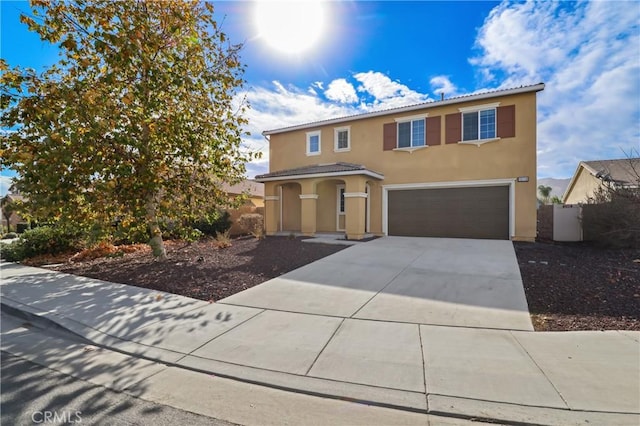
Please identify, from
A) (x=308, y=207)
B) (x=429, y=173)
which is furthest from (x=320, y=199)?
(x=429, y=173)

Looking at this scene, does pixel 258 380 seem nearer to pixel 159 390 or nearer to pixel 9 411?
pixel 159 390

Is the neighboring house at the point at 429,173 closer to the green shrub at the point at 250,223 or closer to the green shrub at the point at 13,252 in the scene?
the green shrub at the point at 250,223

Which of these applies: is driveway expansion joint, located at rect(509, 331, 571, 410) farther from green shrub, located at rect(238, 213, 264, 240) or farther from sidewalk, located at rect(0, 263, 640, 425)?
green shrub, located at rect(238, 213, 264, 240)

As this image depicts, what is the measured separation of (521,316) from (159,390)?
16.3ft

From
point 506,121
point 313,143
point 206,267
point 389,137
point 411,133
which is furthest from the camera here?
point 313,143

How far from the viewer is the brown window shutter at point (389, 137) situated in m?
15.1

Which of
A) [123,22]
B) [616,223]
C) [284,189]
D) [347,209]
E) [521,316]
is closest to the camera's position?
[521,316]

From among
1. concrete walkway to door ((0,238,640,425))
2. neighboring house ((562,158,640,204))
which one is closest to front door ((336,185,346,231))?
concrete walkway to door ((0,238,640,425))

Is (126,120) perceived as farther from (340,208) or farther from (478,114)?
(478,114)

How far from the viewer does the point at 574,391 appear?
285 centimetres

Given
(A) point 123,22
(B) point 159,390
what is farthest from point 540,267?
(A) point 123,22

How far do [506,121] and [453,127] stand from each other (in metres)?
2.06

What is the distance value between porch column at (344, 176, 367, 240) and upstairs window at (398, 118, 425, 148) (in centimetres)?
310

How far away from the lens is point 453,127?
545 inches
